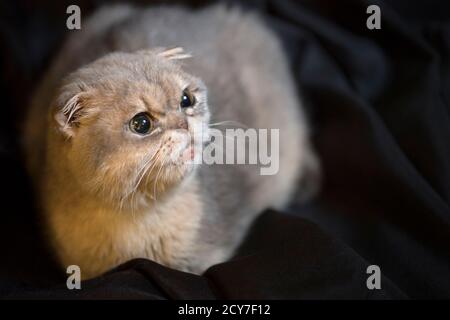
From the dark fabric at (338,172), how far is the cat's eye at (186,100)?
0.39m

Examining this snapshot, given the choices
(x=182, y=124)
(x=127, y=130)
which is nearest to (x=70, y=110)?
(x=127, y=130)

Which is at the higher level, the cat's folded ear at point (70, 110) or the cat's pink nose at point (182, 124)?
the cat's folded ear at point (70, 110)

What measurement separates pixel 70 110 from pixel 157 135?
198 mm


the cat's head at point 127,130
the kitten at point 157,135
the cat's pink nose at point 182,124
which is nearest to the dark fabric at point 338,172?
the kitten at point 157,135

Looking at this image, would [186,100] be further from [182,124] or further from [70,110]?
[70,110]

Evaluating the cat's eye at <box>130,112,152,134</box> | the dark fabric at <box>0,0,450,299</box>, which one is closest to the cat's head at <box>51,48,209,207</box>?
the cat's eye at <box>130,112,152,134</box>

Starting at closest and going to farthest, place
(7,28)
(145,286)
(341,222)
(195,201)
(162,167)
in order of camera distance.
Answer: (162,167) < (145,286) < (195,201) < (341,222) < (7,28)

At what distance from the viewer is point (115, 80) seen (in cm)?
124

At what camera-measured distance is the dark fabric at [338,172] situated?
1324 millimetres

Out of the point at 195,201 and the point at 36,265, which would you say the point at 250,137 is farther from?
the point at 36,265

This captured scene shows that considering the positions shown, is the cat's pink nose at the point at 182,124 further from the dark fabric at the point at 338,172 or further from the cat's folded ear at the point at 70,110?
the dark fabric at the point at 338,172

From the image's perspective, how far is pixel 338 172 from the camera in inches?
75.7
